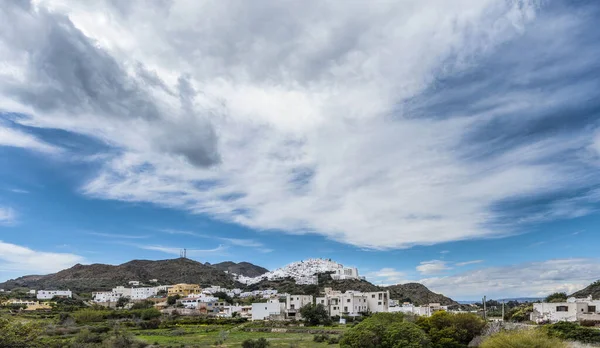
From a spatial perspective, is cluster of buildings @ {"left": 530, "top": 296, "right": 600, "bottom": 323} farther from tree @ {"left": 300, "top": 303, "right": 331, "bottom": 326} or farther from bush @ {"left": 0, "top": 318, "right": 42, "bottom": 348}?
bush @ {"left": 0, "top": 318, "right": 42, "bottom": 348}

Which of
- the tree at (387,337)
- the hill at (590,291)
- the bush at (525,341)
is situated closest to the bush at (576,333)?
the bush at (525,341)

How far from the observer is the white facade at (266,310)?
69250 mm

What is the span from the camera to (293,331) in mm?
51906

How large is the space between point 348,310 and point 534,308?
28.3 m

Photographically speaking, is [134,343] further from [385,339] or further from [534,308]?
[534,308]

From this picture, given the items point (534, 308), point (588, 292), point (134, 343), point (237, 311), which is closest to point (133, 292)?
point (237, 311)

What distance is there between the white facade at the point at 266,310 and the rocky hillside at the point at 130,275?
8106 cm

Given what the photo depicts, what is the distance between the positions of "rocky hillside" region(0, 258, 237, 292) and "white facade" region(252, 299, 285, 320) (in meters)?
81.1

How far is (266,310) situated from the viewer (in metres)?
69.6


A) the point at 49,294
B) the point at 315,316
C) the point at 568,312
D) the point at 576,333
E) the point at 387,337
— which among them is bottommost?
the point at 315,316

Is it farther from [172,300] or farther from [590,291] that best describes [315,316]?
[590,291]

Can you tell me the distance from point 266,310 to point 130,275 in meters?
100

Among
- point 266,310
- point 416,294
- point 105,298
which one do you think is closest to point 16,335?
point 266,310

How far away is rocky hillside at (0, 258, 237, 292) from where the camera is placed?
144 m
